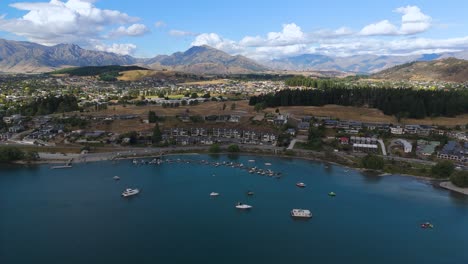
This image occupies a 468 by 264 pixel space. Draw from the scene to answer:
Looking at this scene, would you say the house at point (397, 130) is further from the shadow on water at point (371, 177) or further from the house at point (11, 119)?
the house at point (11, 119)

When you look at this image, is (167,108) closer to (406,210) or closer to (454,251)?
(406,210)

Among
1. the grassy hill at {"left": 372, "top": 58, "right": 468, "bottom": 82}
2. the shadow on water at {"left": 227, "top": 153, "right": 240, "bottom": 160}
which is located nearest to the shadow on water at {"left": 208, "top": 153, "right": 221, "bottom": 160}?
the shadow on water at {"left": 227, "top": 153, "right": 240, "bottom": 160}

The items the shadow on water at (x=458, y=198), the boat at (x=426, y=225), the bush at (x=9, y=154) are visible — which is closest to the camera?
the boat at (x=426, y=225)

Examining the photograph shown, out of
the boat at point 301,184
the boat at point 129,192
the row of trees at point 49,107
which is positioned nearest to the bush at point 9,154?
the boat at point 129,192

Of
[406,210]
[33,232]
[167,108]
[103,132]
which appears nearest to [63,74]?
[167,108]

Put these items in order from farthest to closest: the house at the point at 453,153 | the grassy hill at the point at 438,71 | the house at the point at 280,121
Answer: the grassy hill at the point at 438,71, the house at the point at 280,121, the house at the point at 453,153
